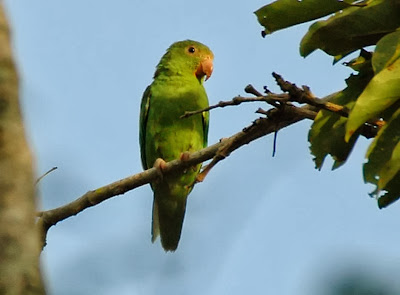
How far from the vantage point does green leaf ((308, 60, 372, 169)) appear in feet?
9.18

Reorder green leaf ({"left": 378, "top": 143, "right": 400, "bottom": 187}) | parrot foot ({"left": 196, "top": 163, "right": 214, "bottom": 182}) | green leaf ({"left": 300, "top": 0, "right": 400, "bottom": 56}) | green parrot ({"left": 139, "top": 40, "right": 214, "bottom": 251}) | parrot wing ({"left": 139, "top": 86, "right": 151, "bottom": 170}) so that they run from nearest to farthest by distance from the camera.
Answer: green leaf ({"left": 378, "top": 143, "right": 400, "bottom": 187})
green leaf ({"left": 300, "top": 0, "right": 400, "bottom": 56})
parrot foot ({"left": 196, "top": 163, "right": 214, "bottom": 182})
green parrot ({"left": 139, "top": 40, "right": 214, "bottom": 251})
parrot wing ({"left": 139, "top": 86, "right": 151, "bottom": 170})

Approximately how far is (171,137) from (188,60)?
3.30 feet

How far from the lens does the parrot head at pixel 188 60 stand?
6.44 m

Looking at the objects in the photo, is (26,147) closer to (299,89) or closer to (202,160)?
(299,89)

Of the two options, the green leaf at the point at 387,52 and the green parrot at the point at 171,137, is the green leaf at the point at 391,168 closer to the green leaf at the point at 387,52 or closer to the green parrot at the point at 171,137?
the green leaf at the point at 387,52

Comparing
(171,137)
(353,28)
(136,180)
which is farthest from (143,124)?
(353,28)

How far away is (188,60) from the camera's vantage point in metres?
6.59

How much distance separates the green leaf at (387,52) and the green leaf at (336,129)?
12.5 inches

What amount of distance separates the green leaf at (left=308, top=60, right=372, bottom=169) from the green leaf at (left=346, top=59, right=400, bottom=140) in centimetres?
30

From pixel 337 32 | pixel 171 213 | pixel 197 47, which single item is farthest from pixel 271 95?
pixel 197 47

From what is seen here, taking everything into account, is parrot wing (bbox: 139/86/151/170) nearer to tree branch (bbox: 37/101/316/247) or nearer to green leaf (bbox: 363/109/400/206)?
tree branch (bbox: 37/101/316/247)

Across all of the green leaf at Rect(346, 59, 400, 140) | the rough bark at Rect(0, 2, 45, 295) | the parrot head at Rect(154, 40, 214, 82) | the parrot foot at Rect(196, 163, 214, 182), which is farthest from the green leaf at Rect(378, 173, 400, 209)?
the parrot head at Rect(154, 40, 214, 82)

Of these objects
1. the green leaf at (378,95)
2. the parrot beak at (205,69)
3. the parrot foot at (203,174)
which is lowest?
the parrot foot at (203,174)

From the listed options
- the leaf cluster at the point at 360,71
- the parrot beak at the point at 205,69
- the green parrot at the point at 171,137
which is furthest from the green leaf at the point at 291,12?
the parrot beak at the point at 205,69
